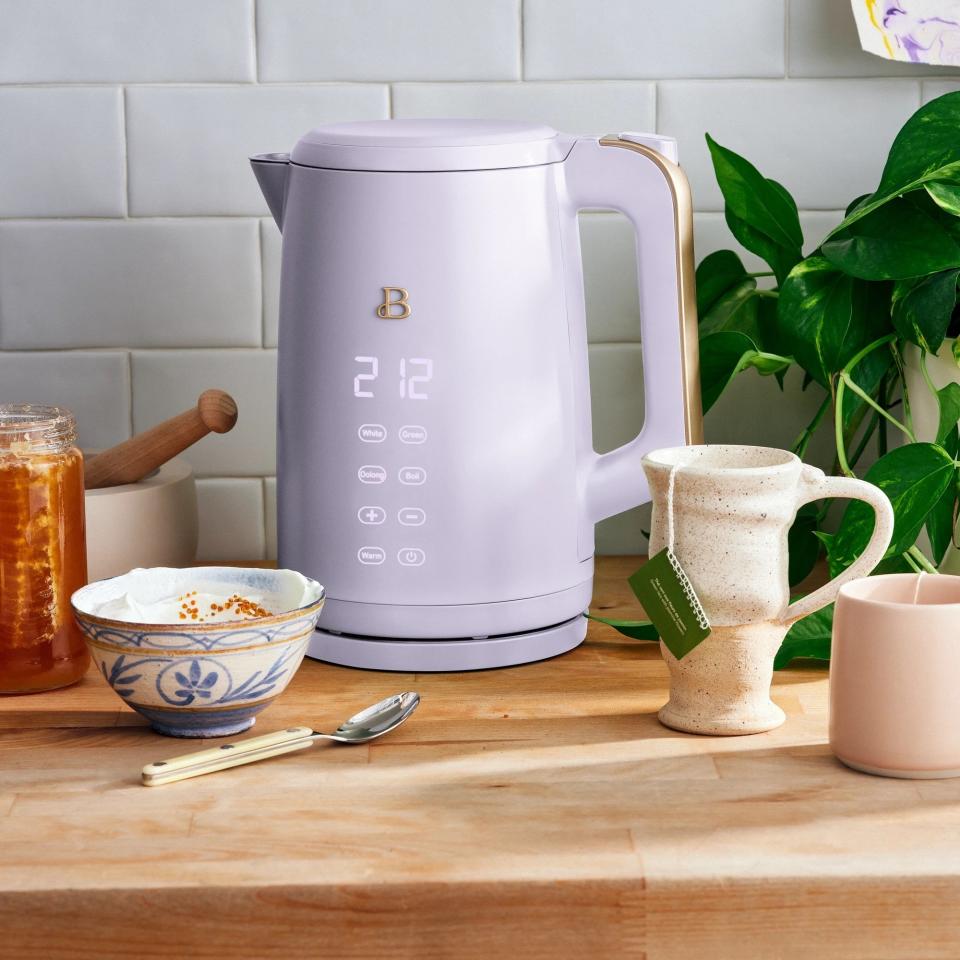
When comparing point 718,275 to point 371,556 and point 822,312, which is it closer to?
point 822,312

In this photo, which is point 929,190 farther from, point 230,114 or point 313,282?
point 230,114

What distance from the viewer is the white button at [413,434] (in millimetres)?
821

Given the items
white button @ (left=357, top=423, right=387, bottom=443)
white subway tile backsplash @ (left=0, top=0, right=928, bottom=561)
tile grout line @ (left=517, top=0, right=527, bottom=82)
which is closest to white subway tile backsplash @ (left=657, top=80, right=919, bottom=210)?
white subway tile backsplash @ (left=0, top=0, right=928, bottom=561)

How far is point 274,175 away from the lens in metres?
0.89

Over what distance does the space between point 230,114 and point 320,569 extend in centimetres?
45

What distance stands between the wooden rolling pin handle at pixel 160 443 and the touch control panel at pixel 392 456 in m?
0.16

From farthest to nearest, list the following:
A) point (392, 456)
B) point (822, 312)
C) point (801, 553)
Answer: point (801, 553) → point (822, 312) → point (392, 456)

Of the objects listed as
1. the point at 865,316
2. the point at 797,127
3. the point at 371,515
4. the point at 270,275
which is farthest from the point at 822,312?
the point at 270,275

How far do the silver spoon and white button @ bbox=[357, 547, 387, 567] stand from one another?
9 cm

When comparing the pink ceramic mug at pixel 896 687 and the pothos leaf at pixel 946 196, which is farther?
the pothos leaf at pixel 946 196

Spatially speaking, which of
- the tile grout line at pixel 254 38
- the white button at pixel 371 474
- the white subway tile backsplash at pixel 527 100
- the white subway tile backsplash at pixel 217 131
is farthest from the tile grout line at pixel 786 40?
the white button at pixel 371 474

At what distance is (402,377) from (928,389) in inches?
15.2

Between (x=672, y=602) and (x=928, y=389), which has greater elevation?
(x=928, y=389)

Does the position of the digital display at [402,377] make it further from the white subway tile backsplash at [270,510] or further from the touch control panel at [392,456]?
the white subway tile backsplash at [270,510]
